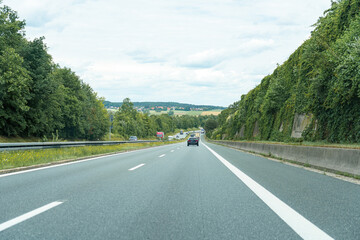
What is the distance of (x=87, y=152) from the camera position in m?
16.9

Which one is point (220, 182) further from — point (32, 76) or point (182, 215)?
point (32, 76)

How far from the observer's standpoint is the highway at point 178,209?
3.43m

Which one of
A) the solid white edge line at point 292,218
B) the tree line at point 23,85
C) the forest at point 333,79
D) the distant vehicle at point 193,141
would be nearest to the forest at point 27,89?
the tree line at point 23,85

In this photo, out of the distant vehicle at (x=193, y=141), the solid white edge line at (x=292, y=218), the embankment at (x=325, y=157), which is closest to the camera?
the solid white edge line at (x=292, y=218)

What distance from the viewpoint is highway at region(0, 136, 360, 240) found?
3.43m

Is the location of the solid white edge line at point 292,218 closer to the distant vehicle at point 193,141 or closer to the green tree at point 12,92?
the green tree at point 12,92

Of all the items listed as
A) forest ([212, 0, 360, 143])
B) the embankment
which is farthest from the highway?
forest ([212, 0, 360, 143])

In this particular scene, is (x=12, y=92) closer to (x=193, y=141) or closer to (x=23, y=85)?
(x=23, y=85)

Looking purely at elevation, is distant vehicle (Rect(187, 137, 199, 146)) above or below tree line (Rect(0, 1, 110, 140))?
below

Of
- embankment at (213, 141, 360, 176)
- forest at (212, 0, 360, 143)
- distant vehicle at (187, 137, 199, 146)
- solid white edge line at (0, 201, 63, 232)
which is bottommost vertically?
distant vehicle at (187, 137, 199, 146)

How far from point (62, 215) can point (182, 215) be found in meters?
1.64

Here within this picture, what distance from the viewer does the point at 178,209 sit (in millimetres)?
4516

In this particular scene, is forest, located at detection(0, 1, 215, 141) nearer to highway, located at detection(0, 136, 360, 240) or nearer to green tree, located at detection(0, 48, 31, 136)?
green tree, located at detection(0, 48, 31, 136)

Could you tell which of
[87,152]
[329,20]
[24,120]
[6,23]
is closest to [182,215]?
[87,152]
